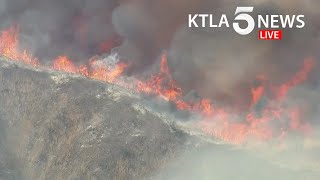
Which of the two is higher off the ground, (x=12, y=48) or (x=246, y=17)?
(x=246, y=17)

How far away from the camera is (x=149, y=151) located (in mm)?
60312

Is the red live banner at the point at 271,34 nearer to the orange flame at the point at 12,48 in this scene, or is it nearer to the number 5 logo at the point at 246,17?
the number 5 logo at the point at 246,17

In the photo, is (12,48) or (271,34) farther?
(12,48)

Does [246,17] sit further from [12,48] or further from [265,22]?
[12,48]

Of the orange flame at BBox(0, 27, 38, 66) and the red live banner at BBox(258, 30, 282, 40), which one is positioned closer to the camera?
the red live banner at BBox(258, 30, 282, 40)

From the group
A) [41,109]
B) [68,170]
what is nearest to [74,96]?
[41,109]

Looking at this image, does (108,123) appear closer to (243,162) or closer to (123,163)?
(123,163)

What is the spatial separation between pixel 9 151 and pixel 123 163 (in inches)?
716

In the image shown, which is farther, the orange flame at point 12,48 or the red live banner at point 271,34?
the orange flame at point 12,48

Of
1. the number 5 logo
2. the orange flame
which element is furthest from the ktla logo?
the orange flame

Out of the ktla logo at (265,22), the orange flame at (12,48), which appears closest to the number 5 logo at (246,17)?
the ktla logo at (265,22)

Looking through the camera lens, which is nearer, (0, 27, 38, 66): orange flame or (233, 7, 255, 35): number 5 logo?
(233, 7, 255, 35): number 5 logo

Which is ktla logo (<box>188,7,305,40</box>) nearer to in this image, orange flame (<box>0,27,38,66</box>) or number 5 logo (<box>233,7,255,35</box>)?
number 5 logo (<box>233,7,255,35</box>)

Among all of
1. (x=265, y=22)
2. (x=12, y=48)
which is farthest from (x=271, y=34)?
(x=12, y=48)
